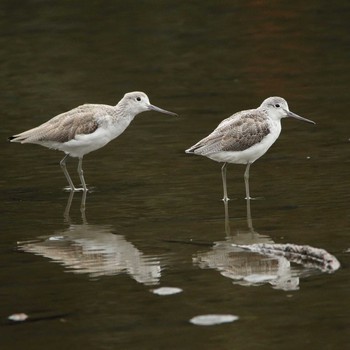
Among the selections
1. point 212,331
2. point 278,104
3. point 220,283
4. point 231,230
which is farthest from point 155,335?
point 278,104

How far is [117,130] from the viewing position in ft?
51.4

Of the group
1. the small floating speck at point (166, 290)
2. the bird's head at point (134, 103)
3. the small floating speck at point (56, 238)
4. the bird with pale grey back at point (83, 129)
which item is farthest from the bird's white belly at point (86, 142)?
the small floating speck at point (166, 290)

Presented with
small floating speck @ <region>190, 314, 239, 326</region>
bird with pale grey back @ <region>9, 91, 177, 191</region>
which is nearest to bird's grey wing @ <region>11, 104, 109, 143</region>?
bird with pale grey back @ <region>9, 91, 177, 191</region>

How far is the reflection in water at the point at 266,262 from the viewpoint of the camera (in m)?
10.5

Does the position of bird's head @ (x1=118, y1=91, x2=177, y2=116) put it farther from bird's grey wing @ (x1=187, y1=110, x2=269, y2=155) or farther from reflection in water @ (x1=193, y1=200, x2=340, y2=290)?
reflection in water @ (x1=193, y1=200, x2=340, y2=290)

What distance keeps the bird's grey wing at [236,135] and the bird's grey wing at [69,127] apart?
1706 mm

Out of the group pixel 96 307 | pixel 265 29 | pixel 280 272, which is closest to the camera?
pixel 96 307

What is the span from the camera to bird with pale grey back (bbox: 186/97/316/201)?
14.4 m

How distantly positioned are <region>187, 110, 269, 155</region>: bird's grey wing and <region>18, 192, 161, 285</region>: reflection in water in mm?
1989

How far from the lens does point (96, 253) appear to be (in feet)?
39.0

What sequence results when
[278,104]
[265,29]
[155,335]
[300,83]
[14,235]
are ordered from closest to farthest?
1. [155,335]
2. [14,235]
3. [278,104]
4. [300,83]
5. [265,29]

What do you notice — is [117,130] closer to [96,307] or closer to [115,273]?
[115,273]

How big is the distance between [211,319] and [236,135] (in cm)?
533

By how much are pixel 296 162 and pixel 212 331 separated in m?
6.93
